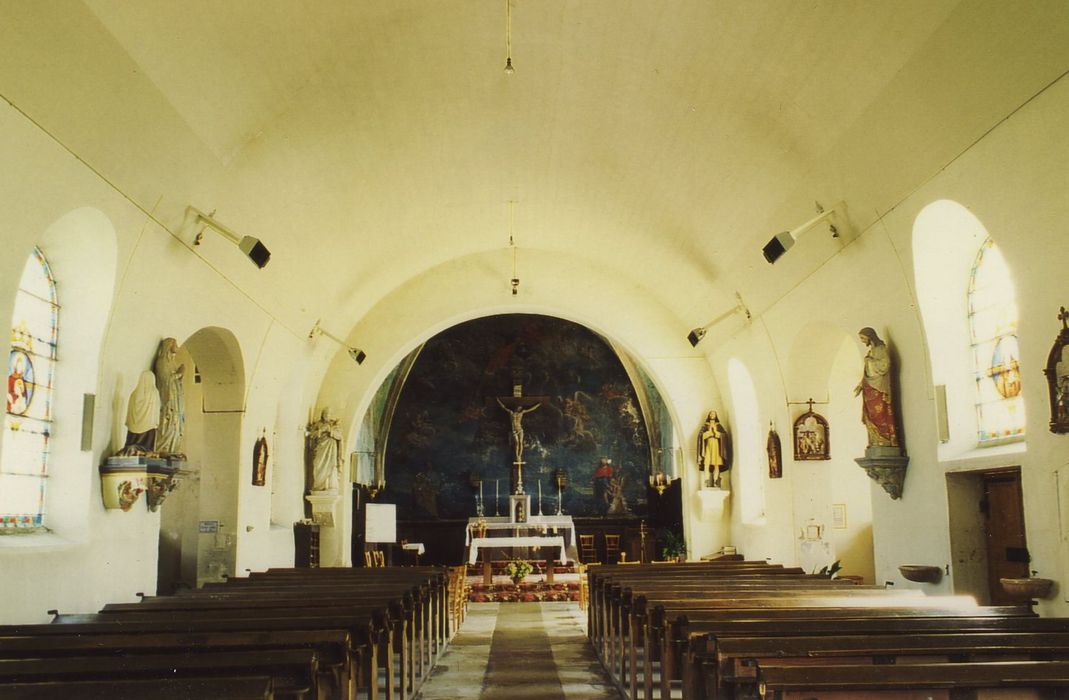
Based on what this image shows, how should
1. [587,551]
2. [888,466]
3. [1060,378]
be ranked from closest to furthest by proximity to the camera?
[1060,378] → [888,466] → [587,551]

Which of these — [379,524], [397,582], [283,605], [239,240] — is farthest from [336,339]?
[283,605]

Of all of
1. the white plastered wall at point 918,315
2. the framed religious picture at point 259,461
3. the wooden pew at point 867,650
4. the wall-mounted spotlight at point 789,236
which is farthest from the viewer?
the framed religious picture at point 259,461

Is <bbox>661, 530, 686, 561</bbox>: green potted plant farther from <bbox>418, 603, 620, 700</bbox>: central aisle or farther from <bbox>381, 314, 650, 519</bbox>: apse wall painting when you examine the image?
<bbox>381, 314, 650, 519</bbox>: apse wall painting

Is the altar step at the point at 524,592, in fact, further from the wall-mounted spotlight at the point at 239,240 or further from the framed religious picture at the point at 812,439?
the wall-mounted spotlight at the point at 239,240

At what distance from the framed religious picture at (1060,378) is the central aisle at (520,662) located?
406cm

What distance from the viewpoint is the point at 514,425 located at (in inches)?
904

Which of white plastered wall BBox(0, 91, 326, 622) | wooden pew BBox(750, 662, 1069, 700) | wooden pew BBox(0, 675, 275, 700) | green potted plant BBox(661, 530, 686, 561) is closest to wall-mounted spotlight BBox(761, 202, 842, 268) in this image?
white plastered wall BBox(0, 91, 326, 622)

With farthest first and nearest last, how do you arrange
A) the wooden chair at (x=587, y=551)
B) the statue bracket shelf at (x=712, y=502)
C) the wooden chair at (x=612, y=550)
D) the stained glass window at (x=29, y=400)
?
the wooden chair at (x=587, y=551)
the wooden chair at (x=612, y=550)
the statue bracket shelf at (x=712, y=502)
the stained glass window at (x=29, y=400)

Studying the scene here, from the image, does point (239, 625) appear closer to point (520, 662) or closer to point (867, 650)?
point (867, 650)

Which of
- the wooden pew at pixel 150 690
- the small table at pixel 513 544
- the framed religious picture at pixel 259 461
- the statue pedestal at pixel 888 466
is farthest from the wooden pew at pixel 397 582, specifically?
the wooden pew at pixel 150 690

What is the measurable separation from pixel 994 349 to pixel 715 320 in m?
6.42

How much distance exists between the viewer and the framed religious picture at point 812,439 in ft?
43.4

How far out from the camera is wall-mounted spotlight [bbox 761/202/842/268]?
9758 millimetres

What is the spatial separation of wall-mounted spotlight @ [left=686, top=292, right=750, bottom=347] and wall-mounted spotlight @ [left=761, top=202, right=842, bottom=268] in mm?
3539
